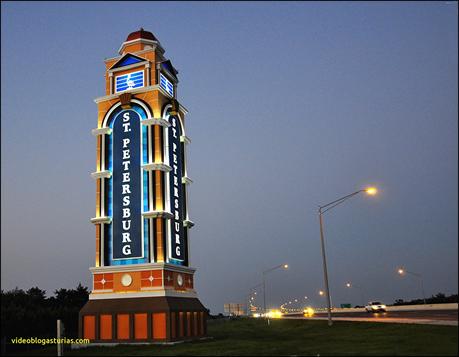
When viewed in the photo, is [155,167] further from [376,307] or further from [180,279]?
[376,307]

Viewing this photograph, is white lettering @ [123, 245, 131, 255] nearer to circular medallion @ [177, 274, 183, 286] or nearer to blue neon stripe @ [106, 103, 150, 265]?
blue neon stripe @ [106, 103, 150, 265]

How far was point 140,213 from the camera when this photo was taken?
47.4 meters

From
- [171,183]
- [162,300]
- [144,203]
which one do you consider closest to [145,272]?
[162,300]

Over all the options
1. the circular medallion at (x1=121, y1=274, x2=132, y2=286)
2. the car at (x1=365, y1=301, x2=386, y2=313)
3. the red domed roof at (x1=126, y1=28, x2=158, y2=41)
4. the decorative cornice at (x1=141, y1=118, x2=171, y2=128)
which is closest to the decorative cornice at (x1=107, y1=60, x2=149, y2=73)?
the red domed roof at (x1=126, y1=28, x2=158, y2=41)

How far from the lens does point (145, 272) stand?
4488cm

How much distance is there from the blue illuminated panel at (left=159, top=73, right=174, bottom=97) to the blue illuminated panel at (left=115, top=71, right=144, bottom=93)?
2.15 meters

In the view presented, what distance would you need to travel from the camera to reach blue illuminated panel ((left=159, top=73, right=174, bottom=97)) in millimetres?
52619

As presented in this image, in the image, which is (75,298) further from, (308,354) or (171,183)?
(308,354)

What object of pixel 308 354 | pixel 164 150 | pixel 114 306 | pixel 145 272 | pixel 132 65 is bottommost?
pixel 308 354

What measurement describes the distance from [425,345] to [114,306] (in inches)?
1129

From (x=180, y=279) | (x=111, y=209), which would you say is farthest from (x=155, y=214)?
(x=180, y=279)

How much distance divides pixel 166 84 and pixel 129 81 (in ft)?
13.4

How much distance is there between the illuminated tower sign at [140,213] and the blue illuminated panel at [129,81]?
118 mm

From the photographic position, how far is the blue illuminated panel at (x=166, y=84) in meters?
52.6
